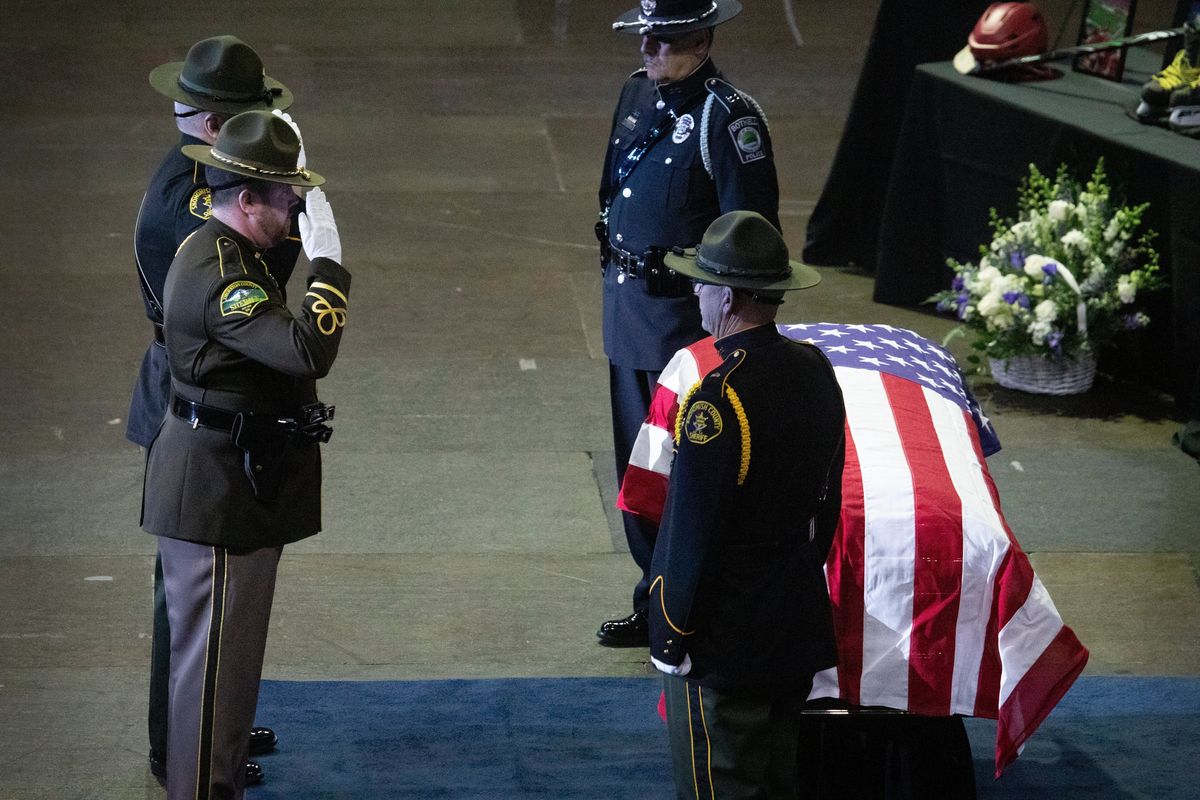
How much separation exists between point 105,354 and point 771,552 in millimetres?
4463

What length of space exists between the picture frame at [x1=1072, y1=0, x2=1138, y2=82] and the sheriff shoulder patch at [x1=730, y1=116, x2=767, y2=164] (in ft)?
12.5

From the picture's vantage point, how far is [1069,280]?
245 inches

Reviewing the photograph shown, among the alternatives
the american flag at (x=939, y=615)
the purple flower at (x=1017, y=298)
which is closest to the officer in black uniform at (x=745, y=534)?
the american flag at (x=939, y=615)

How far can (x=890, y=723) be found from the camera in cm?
363

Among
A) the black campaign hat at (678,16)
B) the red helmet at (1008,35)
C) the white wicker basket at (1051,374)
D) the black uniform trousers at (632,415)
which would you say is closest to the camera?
the black campaign hat at (678,16)

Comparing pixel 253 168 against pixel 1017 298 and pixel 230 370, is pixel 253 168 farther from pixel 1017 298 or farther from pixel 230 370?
pixel 1017 298

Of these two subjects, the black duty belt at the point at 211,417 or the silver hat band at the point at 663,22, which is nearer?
the black duty belt at the point at 211,417

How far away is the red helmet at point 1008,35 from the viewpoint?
285 inches

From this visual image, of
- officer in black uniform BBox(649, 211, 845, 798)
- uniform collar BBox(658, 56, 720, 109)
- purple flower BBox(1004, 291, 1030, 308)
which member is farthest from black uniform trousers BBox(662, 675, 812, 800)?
purple flower BBox(1004, 291, 1030, 308)

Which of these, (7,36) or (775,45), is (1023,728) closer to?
(775,45)

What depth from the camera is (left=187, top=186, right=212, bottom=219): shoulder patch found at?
3486 millimetres

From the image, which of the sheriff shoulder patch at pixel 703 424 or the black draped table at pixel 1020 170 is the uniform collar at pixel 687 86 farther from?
the black draped table at pixel 1020 170

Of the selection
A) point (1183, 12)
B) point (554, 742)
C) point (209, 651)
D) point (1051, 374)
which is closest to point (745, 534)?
point (209, 651)

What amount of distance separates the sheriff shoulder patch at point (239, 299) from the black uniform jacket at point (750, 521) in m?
0.87
